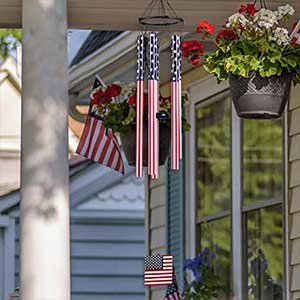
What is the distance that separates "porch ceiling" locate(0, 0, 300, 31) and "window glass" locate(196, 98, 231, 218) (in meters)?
2.63

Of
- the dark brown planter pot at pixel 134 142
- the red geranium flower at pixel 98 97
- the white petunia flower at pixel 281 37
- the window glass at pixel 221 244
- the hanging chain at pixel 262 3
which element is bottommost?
the window glass at pixel 221 244

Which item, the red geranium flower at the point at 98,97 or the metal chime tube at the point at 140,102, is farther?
the red geranium flower at the point at 98,97

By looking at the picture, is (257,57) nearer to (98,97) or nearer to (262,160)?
(98,97)

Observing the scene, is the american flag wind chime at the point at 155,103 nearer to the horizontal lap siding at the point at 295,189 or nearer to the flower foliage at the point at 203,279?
the horizontal lap siding at the point at 295,189

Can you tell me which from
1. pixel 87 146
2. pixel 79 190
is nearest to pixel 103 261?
pixel 79 190

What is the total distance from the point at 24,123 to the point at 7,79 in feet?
33.3

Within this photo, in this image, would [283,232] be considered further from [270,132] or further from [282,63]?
[282,63]

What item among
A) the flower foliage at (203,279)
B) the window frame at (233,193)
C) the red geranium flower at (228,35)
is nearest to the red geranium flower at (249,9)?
the red geranium flower at (228,35)

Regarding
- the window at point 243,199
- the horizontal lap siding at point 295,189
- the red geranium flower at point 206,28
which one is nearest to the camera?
the red geranium flower at point 206,28

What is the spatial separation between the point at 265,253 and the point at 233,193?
576 mm

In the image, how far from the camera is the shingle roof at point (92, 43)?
11167 mm

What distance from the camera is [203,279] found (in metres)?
9.59

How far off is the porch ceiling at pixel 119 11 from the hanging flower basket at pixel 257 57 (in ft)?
0.83

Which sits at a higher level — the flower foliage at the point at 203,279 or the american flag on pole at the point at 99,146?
the american flag on pole at the point at 99,146
